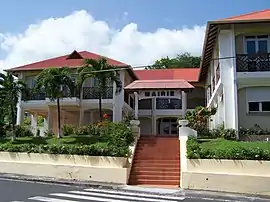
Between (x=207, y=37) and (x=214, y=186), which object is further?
(x=207, y=37)

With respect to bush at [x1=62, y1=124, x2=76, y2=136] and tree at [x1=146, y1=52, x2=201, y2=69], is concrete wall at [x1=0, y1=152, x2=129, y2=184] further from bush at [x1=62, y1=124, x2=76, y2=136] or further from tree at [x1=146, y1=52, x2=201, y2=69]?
tree at [x1=146, y1=52, x2=201, y2=69]

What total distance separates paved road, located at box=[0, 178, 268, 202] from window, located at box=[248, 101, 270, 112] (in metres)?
9.22

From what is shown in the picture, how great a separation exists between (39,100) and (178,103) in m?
11.5

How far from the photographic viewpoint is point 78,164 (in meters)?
17.1

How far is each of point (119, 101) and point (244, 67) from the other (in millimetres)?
11186

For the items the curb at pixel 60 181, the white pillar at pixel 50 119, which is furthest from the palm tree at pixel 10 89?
the curb at pixel 60 181

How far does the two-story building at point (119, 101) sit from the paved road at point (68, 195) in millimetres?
11413

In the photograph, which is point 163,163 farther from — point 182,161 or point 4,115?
point 4,115

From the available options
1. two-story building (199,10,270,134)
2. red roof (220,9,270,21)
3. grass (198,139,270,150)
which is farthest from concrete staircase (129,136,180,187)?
red roof (220,9,270,21)

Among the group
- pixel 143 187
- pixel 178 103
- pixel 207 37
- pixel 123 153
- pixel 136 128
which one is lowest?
pixel 143 187

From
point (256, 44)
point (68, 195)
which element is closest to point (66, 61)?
point (256, 44)

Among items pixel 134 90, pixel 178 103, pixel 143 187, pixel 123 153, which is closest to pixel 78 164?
pixel 123 153

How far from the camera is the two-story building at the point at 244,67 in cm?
1919

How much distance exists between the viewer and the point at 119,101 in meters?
27.9
